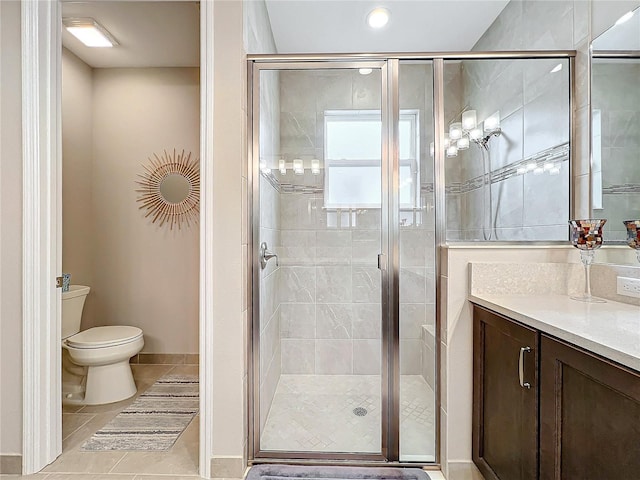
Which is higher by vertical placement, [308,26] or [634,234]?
[308,26]

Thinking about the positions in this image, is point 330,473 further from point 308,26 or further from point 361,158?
point 308,26

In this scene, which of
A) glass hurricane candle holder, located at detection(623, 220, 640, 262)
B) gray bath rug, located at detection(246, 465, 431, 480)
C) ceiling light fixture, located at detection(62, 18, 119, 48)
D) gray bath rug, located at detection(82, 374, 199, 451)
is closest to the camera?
glass hurricane candle holder, located at detection(623, 220, 640, 262)

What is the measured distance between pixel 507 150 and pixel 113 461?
2.58 metres

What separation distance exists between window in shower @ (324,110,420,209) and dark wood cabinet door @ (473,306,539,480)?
0.72 meters

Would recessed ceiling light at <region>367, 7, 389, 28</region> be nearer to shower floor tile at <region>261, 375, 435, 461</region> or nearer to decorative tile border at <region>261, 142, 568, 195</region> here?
decorative tile border at <region>261, 142, 568, 195</region>

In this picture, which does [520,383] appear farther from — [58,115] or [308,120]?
[58,115]

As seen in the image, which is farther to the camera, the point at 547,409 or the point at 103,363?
the point at 103,363

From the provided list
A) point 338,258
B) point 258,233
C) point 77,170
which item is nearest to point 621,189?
point 338,258

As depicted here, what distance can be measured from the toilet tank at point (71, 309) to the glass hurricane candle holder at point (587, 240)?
311 cm

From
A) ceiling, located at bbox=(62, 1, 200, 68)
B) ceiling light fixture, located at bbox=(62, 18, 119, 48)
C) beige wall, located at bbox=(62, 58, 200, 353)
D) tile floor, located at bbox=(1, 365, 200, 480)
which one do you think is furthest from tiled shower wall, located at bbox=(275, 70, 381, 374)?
ceiling light fixture, located at bbox=(62, 18, 119, 48)

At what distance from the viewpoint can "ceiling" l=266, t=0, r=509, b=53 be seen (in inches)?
90.4

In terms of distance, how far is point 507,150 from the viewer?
1.93 meters

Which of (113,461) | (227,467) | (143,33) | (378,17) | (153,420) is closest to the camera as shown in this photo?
(227,467)

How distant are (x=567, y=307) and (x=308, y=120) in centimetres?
144
